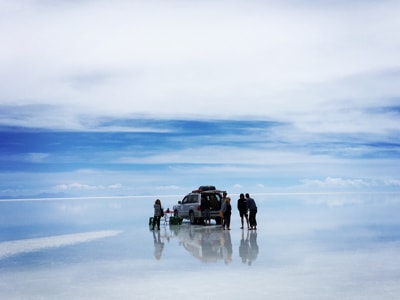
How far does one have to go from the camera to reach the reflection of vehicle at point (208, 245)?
52.9 ft

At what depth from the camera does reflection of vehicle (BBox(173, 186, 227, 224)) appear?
100 ft

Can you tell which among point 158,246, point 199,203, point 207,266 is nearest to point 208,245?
point 158,246

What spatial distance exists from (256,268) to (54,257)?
23.1 ft

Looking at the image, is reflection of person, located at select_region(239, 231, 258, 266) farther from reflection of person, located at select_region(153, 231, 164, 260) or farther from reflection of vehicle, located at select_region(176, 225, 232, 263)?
reflection of person, located at select_region(153, 231, 164, 260)

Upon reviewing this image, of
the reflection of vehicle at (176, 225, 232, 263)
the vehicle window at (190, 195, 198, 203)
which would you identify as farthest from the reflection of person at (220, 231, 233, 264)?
the vehicle window at (190, 195, 198, 203)

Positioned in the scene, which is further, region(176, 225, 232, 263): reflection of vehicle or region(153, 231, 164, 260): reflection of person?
region(153, 231, 164, 260): reflection of person

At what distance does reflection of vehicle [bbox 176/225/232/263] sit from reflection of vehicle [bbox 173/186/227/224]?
15.9ft

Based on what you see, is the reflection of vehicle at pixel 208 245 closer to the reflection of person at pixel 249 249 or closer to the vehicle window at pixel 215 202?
the reflection of person at pixel 249 249

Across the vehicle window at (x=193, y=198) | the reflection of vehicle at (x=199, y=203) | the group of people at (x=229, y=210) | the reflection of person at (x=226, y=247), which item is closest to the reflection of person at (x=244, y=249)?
the reflection of person at (x=226, y=247)

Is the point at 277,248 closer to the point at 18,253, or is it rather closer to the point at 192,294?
the point at 192,294

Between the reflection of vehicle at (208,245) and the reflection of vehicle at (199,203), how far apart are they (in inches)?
191

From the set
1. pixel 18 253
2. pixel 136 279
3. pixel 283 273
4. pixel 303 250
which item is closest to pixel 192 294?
pixel 136 279

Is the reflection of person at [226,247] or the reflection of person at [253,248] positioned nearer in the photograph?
the reflection of person at [253,248]

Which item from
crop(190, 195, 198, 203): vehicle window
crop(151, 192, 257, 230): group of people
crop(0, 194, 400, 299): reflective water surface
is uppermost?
crop(190, 195, 198, 203): vehicle window
